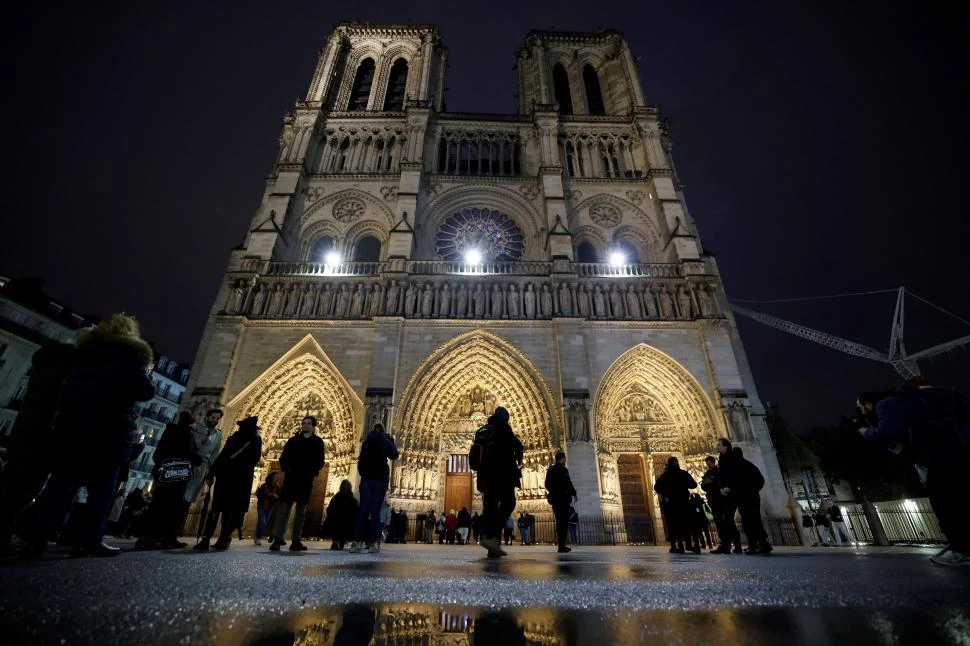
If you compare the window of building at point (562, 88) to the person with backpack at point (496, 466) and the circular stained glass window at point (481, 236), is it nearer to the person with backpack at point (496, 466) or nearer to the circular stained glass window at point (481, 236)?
the circular stained glass window at point (481, 236)

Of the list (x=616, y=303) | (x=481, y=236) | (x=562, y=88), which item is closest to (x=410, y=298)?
(x=481, y=236)

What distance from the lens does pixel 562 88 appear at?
2192 cm

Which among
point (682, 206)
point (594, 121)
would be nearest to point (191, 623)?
point (682, 206)

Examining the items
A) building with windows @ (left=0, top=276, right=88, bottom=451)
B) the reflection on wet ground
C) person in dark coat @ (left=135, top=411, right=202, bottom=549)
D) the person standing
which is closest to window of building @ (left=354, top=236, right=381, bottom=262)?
the person standing

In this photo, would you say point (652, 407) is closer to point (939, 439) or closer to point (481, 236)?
point (481, 236)

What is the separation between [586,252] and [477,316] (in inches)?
237

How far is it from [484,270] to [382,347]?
456cm

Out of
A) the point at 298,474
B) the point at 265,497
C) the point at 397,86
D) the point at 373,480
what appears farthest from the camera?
the point at 397,86

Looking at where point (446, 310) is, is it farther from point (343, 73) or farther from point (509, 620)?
point (343, 73)

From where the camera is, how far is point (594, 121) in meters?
18.8

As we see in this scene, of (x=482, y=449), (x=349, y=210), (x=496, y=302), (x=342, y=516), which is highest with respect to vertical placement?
(x=349, y=210)

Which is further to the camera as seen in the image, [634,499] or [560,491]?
[634,499]

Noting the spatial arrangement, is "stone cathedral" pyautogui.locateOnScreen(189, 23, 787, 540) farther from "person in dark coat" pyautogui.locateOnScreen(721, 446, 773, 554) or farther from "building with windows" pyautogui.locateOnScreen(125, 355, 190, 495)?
"building with windows" pyautogui.locateOnScreen(125, 355, 190, 495)

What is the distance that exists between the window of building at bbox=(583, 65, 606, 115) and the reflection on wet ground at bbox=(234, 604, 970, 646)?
75.7 ft
